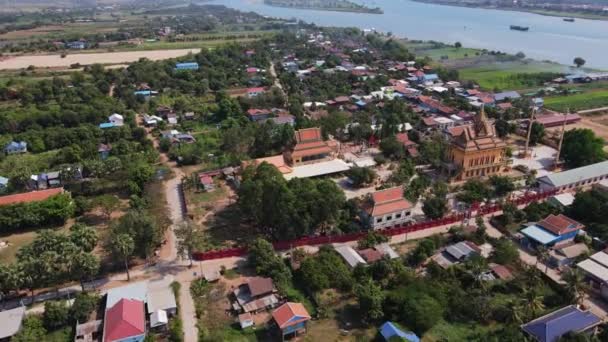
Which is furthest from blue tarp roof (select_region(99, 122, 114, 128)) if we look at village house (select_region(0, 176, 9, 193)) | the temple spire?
the temple spire

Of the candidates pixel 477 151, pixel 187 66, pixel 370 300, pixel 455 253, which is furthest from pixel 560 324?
pixel 187 66

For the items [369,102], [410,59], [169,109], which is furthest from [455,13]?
[169,109]

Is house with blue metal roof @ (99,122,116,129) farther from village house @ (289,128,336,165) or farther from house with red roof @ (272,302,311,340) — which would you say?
house with red roof @ (272,302,311,340)

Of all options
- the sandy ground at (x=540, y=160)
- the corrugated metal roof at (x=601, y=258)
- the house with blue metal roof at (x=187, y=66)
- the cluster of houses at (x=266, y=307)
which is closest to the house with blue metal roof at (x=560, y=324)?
the corrugated metal roof at (x=601, y=258)

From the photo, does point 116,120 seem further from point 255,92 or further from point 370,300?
point 370,300

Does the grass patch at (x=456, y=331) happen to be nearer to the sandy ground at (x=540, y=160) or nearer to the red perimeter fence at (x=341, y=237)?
the red perimeter fence at (x=341, y=237)
